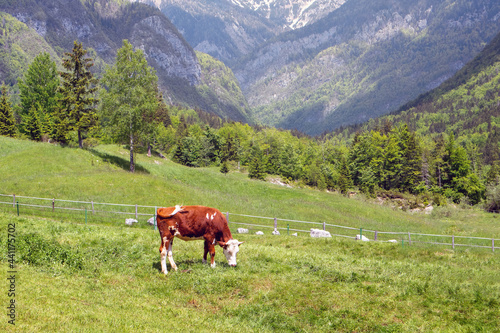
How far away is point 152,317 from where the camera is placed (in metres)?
11.5

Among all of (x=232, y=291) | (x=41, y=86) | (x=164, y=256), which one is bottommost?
(x=232, y=291)

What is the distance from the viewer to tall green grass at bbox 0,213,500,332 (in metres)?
11.4

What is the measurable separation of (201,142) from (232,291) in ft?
A: 342

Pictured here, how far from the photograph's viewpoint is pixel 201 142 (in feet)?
384

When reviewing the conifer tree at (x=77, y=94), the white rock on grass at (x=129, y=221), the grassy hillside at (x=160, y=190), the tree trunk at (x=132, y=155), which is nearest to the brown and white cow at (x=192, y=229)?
the white rock on grass at (x=129, y=221)

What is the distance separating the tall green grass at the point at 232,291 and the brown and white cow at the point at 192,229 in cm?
85

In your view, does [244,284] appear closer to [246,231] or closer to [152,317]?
[152,317]

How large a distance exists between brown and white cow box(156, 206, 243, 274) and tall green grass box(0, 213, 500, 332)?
85 cm

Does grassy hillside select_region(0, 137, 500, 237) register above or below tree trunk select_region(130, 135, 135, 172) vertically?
below

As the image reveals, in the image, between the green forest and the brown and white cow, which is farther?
the green forest

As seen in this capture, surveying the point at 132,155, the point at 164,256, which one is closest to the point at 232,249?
the point at 164,256

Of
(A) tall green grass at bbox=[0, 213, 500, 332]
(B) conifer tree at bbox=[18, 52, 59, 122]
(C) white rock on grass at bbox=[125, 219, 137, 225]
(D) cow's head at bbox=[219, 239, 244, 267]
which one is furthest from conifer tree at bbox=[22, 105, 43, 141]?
(D) cow's head at bbox=[219, 239, 244, 267]

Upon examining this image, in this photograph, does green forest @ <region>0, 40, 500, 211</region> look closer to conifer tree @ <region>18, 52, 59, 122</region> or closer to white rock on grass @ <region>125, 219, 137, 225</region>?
conifer tree @ <region>18, 52, 59, 122</region>

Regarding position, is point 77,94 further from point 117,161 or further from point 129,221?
point 129,221
